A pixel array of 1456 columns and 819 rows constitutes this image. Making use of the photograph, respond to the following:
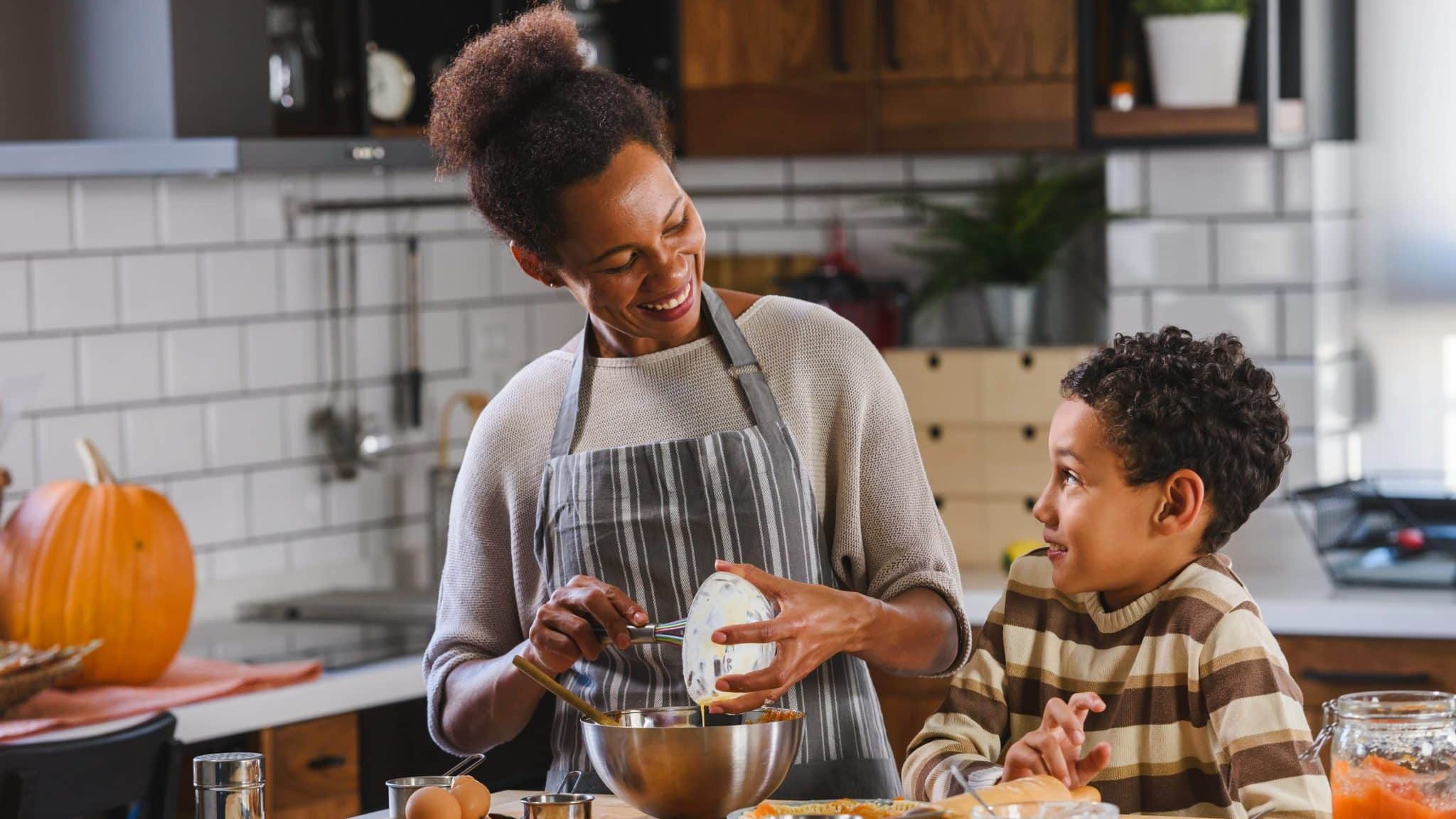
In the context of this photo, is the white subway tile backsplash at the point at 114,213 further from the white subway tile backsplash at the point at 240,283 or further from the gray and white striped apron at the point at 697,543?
the gray and white striped apron at the point at 697,543

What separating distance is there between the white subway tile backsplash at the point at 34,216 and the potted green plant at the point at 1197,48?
1913 mm

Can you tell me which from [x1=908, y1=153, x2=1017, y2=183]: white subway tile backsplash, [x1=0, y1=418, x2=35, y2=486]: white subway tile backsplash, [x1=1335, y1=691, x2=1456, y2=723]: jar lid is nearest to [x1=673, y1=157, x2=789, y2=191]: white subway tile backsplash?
[x1=908, y1=153, x2=1017, y2=183]: white subway tile backsplash

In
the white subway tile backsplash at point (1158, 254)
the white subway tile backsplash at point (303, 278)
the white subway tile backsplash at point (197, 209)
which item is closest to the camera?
the white subway tile backsplash at point (197, 209)

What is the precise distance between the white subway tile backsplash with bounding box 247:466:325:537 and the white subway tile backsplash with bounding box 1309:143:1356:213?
1911 mm

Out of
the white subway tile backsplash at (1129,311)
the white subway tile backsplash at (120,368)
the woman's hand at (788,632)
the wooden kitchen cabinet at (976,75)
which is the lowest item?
the woman's hand at (788,632)

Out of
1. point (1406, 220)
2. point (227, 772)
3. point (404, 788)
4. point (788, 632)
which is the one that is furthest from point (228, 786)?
point (1406, 220)

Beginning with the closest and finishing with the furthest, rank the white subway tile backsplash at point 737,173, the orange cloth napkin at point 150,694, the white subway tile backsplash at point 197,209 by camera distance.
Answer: the orange cloth napkin at point 150,694, the white subway tile backsplash at point 197,209, the white subway tile backsplash at point 737,173

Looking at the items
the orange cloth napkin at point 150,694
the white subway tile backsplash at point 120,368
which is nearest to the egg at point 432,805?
the orange cloth napkin at point 150,694

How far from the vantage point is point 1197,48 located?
137 inches

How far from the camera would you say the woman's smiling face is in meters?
1.78

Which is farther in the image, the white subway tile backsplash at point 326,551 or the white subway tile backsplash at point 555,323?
the white subway tile backsplash at point 555,323

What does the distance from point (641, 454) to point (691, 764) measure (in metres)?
0.47

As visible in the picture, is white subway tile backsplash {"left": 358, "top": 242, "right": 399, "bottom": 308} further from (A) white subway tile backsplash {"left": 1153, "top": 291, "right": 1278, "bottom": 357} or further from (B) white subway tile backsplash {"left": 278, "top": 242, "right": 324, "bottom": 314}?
(A) white subway tile backsplash {"left": 1153, "top": 291, "right": 1278, "bottom": 357}

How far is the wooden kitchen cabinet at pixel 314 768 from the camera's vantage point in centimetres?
277
